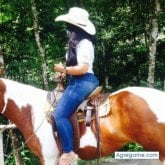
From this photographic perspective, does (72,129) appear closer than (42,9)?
Yes

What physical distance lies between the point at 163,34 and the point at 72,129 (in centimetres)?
Answer: 1152

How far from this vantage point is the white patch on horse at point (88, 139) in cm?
520

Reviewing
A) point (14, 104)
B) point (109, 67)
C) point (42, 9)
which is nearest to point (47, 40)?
point (42, 9)

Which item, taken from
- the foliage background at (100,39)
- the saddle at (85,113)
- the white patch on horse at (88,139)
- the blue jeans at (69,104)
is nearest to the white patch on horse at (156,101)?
the saddle at (85,113)

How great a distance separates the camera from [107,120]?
203 inches

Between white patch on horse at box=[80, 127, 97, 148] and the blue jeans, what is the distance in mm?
161

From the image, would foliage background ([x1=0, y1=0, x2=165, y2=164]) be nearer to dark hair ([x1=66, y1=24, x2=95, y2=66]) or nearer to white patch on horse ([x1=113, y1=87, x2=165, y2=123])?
dark hair ([x1=66, y1=24, x2=95, y2=66])

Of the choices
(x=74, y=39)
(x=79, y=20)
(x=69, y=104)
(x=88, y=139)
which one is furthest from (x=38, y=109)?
(x=79, y=20)

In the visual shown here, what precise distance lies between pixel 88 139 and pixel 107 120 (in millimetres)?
347

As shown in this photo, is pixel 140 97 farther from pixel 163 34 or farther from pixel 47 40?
pixel 163 34

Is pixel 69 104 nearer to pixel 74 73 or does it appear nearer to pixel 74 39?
pixel 74 73

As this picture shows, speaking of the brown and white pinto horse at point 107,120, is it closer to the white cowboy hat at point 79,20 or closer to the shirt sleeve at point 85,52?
the shirt sleeve at point 85,52

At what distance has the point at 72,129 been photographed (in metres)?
5.19

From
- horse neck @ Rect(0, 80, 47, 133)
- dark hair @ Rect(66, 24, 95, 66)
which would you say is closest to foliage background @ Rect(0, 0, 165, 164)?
horse neck @ Rect(0, 80, 47, 133)
